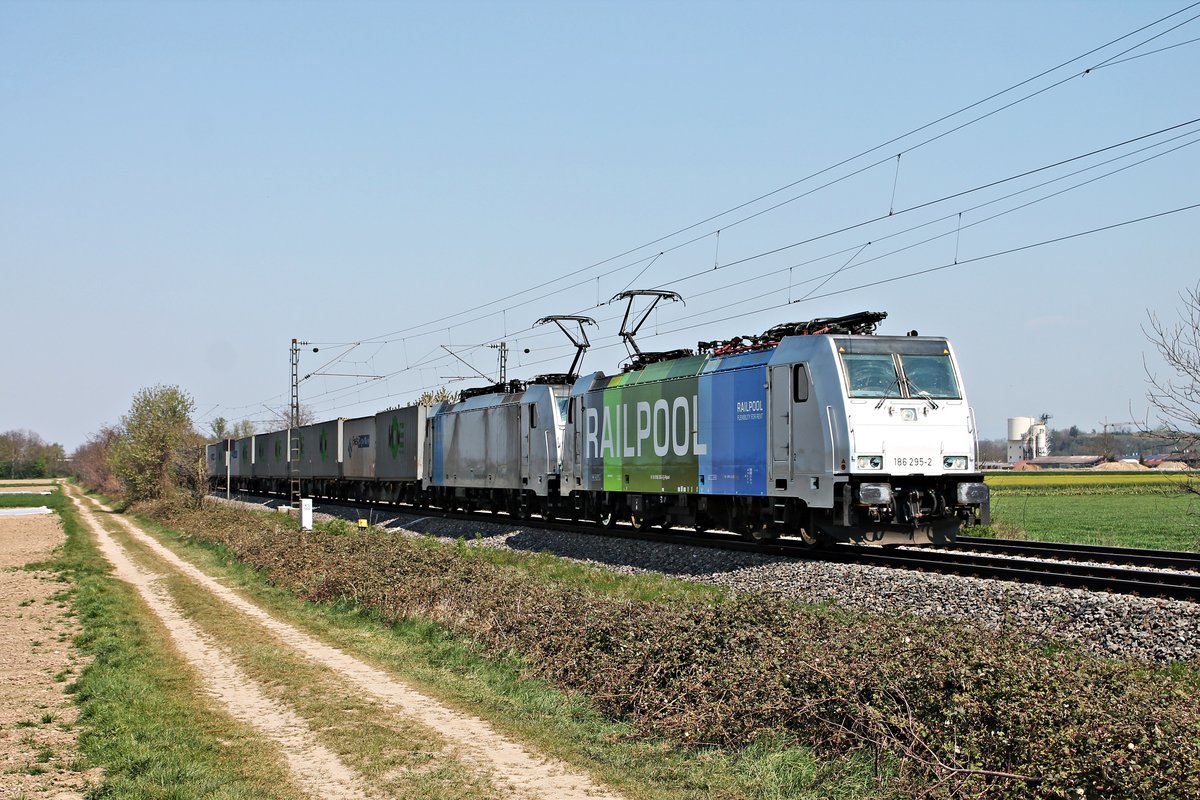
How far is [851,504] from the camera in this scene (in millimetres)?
17000

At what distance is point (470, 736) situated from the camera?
9.02m

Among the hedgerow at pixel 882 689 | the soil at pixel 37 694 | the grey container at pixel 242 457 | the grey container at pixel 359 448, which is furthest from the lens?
the grey container at pixel 242 457

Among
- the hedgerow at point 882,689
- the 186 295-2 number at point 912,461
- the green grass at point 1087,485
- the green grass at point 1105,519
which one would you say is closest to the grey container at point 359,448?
the green grass at point 1105,519

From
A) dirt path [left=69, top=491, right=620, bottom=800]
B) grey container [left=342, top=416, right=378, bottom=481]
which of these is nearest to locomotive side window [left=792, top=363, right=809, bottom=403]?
dirt path [left=69, top=491, right=620, bottom=800]

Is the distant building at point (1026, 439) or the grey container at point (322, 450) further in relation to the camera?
the distant building at point (1026, 439)

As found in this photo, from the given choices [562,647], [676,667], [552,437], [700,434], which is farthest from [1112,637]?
[552,437]

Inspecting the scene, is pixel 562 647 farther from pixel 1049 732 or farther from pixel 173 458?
pixel 173 458

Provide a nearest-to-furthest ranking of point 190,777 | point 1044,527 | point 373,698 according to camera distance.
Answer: point 190,777
point 373,698
point 1044,527

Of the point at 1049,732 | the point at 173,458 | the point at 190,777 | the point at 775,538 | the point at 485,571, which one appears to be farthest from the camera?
the point at 173,458

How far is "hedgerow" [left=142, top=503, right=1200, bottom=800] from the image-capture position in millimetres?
6379

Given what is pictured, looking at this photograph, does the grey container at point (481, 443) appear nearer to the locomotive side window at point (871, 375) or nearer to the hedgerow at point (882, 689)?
the locomotive side window at point (871, 375)

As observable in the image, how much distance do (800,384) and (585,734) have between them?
1024 cm

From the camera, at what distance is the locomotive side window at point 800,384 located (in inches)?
705

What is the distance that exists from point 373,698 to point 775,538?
445 inches
